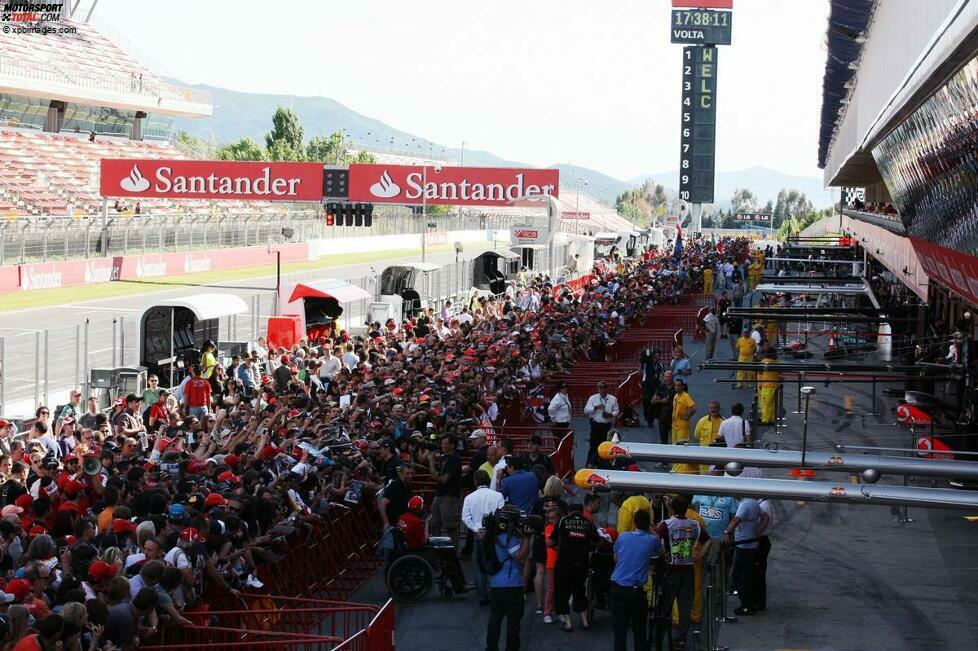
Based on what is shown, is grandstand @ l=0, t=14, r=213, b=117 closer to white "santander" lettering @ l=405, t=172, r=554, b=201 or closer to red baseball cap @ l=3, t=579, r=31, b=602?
white "santander" lettering @ l=405, t=172, r=554, b=201

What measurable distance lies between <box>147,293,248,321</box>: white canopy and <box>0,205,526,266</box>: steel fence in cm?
980

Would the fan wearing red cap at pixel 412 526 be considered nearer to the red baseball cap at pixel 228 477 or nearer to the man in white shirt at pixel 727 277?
the red baseball cap at pixel 228 477

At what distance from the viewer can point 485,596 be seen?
12656 millimetres

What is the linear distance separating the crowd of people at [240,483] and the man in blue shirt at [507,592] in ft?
0.10

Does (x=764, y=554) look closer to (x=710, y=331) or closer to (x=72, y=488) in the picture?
(x=72, y=488)

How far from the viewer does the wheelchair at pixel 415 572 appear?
12.7 meters

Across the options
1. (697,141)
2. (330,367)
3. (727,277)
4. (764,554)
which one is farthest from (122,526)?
(697,141)

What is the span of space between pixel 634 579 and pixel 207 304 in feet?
59.0

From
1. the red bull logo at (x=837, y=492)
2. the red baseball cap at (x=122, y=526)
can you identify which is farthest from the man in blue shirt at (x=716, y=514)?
the red baseball cap at (x=122, y=526)

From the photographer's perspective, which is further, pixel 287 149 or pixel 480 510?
pixel 287 149

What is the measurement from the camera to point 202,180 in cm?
5547

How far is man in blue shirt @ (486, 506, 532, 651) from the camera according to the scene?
430 inches

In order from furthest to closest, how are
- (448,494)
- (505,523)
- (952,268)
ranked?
(952,268), (448,494), (505,523)

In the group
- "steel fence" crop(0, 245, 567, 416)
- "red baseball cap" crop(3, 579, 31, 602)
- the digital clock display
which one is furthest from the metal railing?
the digital clock display
